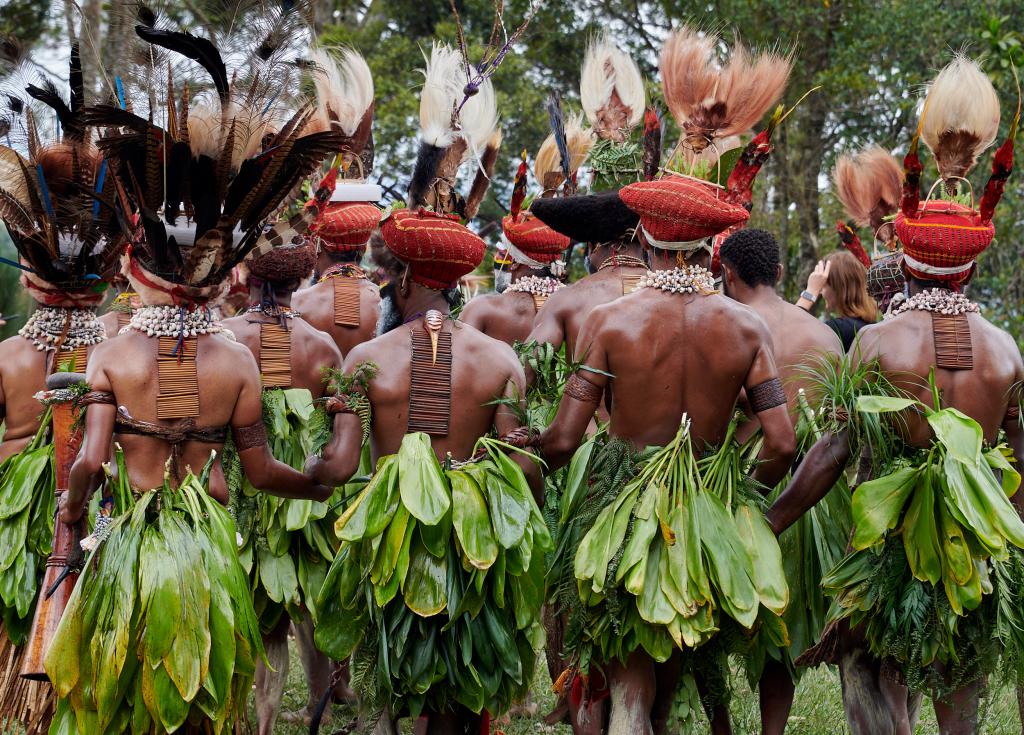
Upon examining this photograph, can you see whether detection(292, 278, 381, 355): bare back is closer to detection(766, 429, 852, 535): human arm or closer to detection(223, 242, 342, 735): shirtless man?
detection(223, 242, 342, 735): shirtless man

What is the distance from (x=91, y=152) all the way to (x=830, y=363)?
3.23m

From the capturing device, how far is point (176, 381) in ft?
13.9

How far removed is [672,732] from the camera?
4.74 metres

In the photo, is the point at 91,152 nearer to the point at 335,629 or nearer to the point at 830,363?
the point at 335,629

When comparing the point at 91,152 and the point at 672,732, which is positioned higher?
the point at 91,152

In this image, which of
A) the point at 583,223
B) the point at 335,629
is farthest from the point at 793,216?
the point at 335,629

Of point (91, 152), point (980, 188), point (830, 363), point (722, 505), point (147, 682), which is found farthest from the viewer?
point (980, 188)

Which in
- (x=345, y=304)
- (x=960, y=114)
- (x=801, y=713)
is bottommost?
(x=801, y=713)

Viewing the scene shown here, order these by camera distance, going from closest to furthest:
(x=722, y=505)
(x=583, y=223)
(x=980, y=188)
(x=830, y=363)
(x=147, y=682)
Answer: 1. (x=147, y=682)
2. (x=722, y=505)
3. (x=830, y=363)
4. (x=583, y=223)
5. (x=980, y=188)

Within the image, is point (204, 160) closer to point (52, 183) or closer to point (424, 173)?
point (424, 173)

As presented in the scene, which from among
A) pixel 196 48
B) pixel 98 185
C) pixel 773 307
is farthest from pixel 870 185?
pixel 98 185

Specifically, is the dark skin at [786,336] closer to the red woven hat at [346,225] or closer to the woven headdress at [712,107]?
the woven headdress at [712,107]

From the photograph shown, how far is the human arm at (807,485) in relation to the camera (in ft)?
14.4

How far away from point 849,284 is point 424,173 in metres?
3.32
